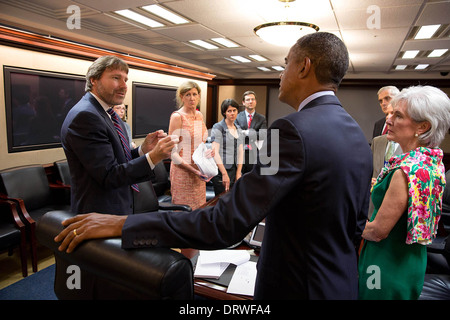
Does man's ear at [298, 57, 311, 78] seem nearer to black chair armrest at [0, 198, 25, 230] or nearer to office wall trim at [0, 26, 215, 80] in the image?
black chair armrest at [0, 198, 25, 230]

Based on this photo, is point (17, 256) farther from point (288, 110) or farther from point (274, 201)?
point (288, 110)

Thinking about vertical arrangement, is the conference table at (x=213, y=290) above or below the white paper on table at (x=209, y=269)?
below

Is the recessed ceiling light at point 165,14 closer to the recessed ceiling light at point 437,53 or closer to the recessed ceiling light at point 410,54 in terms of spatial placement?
the recessed ceiling light at point 410,54

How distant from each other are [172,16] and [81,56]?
1777mm

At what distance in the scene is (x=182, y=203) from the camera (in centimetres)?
309

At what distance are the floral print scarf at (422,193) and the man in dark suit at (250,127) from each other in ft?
9.76

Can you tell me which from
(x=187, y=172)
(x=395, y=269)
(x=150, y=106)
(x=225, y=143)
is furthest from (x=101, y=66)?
(x=150, y=106)

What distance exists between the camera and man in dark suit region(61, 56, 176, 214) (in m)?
1.44

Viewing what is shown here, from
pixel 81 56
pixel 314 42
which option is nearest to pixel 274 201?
pixel 314 42

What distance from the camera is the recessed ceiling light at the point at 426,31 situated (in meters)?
4.07

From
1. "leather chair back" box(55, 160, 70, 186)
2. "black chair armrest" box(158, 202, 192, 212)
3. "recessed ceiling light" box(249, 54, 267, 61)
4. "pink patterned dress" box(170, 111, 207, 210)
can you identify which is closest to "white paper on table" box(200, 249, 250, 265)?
"black chair armrest" box(158, 202, 192, 212)

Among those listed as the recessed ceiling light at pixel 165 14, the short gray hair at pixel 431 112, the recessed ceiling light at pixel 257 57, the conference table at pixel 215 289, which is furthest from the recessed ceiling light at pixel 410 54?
the conference table at pixel 215 289

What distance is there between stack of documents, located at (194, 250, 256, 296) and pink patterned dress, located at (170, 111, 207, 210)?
1.33 m

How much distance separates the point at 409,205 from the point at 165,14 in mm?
3440
